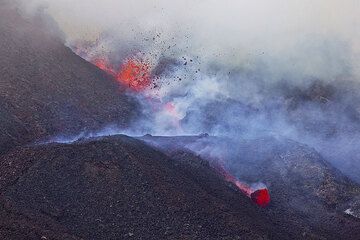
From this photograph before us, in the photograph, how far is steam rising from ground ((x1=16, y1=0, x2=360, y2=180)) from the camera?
1941 cm

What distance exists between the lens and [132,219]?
1149 centimetres

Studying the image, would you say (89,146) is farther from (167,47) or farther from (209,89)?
(167,47)

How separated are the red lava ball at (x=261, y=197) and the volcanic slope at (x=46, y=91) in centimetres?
617

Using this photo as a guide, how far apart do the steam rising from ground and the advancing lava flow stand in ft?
10.4

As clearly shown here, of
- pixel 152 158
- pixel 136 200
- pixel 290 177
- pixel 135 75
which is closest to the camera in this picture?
pixel 136 200

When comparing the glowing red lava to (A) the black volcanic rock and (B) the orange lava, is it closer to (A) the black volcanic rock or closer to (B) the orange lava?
(B) the orange lava

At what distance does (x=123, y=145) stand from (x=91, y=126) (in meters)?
3.50

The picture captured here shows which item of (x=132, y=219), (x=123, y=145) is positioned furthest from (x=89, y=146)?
(x=132, y=219)

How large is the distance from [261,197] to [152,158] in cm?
342

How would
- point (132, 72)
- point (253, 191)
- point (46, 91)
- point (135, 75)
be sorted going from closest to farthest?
point (253, 191)
point (46, 91)
point (135, 75)
point (132, 72)

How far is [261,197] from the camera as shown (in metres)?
14.2

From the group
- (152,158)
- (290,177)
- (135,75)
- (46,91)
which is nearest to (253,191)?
(290,177)

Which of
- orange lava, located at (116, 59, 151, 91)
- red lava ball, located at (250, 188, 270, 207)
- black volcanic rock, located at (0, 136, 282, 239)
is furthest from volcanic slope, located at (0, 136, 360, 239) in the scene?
orange lava, located at (116, 59, 151, 91)

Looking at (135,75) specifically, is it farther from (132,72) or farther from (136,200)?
(136,200)
